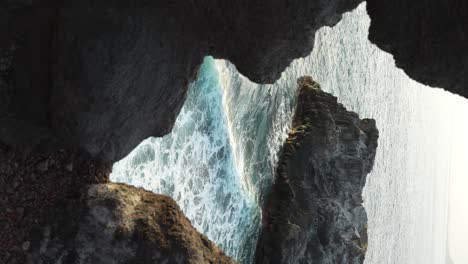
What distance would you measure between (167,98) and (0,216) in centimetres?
153

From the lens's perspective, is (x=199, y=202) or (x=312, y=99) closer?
(x=199, y=202)

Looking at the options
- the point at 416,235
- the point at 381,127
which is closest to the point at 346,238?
the point at 381,127

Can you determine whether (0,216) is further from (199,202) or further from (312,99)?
(312,99)

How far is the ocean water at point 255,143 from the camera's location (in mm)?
7598

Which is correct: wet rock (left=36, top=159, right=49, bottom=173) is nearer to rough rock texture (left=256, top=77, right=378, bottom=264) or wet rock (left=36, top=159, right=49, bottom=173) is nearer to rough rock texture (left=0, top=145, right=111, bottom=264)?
rough rock texture (left=0, top=145, right=111, bottom=264)

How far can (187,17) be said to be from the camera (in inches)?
163

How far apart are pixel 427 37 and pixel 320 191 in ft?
18.3

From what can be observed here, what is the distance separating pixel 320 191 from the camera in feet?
30.3

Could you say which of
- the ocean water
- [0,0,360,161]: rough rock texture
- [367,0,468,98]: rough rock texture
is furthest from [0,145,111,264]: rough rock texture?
[367,0,468,98]: rough rock texture

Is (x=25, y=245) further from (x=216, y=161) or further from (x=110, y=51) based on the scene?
(x=216, y=161)

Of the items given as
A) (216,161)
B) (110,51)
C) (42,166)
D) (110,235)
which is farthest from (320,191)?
(110,51)

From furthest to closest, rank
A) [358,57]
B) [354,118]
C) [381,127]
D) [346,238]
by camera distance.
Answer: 1. [381,127]
2. [358,57]
3. [354,118]
4. [346,238]

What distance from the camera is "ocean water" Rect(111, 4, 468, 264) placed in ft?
24.9

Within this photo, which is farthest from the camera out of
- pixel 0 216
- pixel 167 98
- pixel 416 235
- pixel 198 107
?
pixel 416 235
